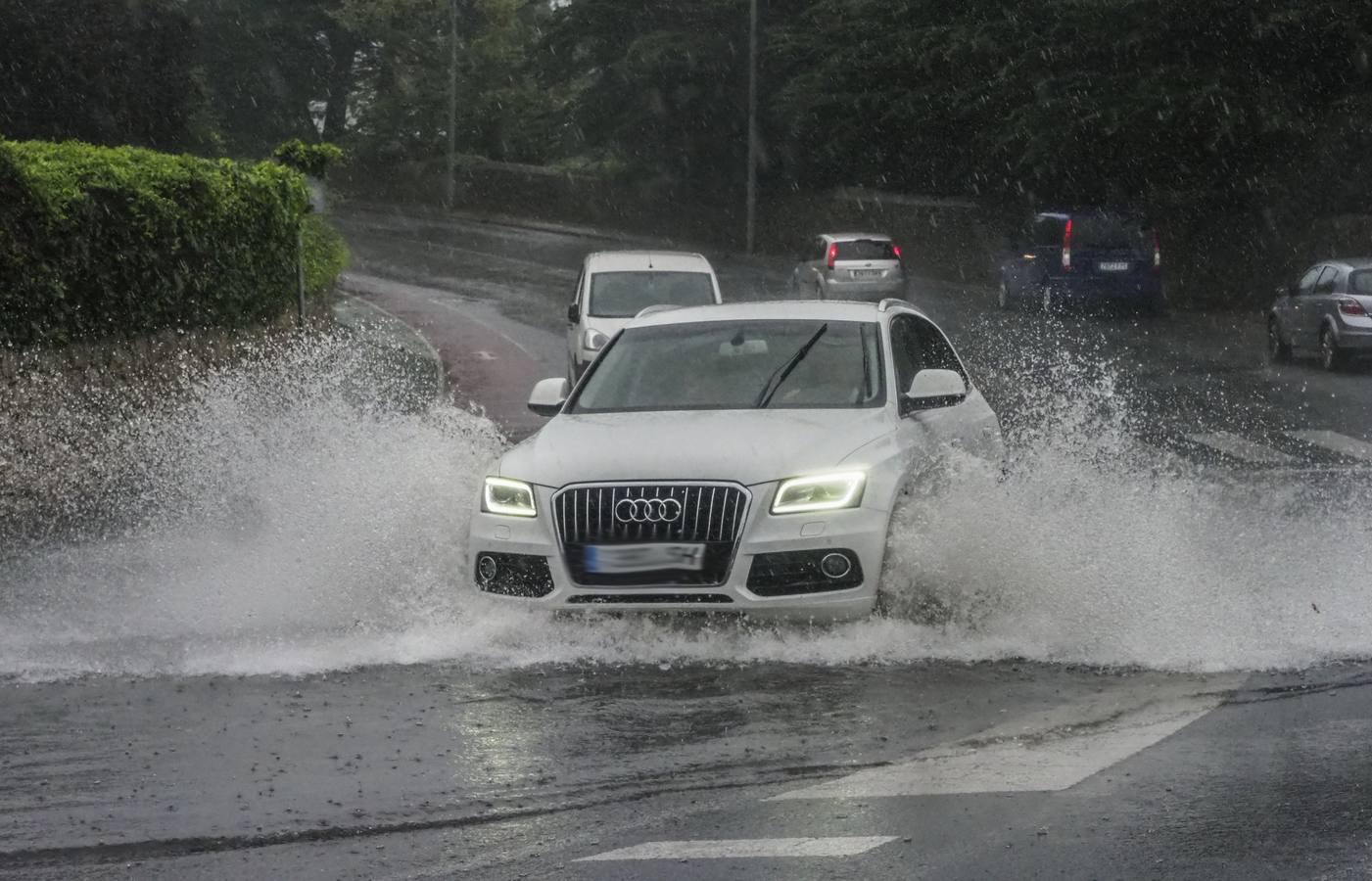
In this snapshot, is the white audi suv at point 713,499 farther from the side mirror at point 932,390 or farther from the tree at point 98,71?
the tree at point 98,71

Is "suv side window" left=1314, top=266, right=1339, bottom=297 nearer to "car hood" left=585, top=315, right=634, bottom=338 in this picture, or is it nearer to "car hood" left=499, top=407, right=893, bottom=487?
"car hood" left=585, top=315, right=634, bottom=338

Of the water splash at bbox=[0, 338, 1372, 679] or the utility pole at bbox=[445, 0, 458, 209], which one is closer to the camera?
the water splash at bbox=[0, 338, 1372, 679]

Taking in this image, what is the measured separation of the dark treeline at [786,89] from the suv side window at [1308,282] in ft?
29.2

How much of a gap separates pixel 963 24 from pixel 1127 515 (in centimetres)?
3447

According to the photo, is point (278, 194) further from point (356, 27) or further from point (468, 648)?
point (356, 27)

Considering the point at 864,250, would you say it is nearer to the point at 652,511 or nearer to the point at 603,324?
the point at 603,324

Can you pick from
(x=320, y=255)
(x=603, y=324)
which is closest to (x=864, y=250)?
(x=320, y=255)

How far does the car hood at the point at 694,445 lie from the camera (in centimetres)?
790

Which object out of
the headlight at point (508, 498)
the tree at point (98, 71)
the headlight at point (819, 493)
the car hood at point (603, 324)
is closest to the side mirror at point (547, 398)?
the headlight at point (508, 498)

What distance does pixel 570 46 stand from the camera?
5641 centimetres

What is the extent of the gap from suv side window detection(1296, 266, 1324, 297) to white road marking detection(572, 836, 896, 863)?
20.2 metres

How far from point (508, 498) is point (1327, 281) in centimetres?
1771

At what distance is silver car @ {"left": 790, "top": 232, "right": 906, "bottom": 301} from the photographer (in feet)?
112

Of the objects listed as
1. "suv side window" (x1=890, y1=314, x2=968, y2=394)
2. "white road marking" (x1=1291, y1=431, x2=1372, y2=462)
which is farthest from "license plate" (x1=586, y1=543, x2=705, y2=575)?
"white road marking" (x1=1291, y1=431, x2=1372, y2=462)
